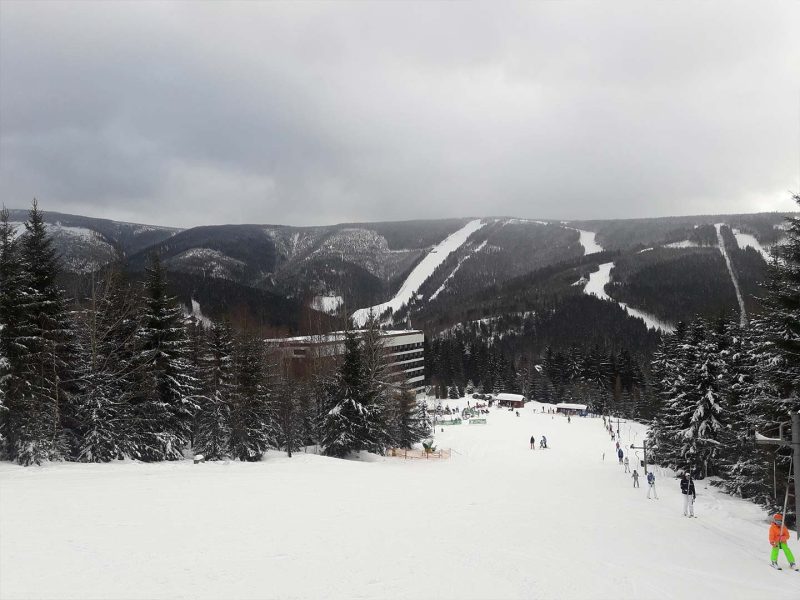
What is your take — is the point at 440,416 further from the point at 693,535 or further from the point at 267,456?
the point at 693,535

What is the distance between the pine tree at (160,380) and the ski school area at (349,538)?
418 cm

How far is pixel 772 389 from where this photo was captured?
1722cm

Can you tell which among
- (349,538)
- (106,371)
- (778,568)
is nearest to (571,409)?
(106,371)

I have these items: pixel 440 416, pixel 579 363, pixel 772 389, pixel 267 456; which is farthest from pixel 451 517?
pixel 579 363

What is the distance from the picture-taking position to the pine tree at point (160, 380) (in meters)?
23.4

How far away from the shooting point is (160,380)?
946 inches

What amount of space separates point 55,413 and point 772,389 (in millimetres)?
27703

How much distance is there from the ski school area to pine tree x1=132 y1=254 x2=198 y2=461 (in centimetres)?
418

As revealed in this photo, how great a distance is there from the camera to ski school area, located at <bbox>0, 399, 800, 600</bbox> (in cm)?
866

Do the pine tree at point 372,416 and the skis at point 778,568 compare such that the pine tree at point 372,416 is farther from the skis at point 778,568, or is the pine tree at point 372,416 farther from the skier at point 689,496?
the skis at point 778,568

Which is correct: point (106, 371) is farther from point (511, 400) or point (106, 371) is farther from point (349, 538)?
point (511, 400)

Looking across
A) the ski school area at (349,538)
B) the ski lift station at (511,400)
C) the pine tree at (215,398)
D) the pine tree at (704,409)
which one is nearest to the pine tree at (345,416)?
the pine tree at (215,398)

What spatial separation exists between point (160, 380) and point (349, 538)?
54.3ft

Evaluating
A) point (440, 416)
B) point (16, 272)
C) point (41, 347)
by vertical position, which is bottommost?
point (440, 416)
